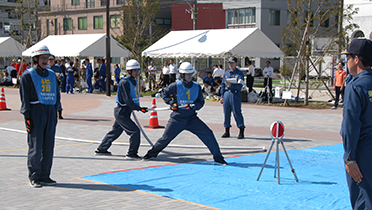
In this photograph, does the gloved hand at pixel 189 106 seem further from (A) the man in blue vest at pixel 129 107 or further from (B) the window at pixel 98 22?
(B) the window at pixel 98 22

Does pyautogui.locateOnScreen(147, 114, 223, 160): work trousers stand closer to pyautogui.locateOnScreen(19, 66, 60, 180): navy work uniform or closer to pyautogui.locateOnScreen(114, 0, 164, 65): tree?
pyautogui.locateOnScreen(19, 66, 60, 180): navy work uniform

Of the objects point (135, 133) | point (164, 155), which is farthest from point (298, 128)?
point (135, 133)

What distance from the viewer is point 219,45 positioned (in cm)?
2292

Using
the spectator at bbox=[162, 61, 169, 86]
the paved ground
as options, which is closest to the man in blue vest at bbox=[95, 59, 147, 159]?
the paved ground

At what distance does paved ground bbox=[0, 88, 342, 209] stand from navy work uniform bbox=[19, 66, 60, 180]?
360 mm

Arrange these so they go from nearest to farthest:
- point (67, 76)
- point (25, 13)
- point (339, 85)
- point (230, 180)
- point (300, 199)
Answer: point (300, 199) → point (230, 180) → point (339, 85) → point (67, 76) → point (25, 13)

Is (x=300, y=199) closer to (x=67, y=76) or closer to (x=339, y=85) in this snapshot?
(x=339, y=85)

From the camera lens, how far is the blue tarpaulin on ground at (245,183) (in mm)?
6043

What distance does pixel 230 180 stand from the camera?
7211 millimetres

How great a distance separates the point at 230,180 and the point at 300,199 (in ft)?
4.41

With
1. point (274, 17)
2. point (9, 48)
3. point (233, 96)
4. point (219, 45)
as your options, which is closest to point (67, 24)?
point (274, 17)

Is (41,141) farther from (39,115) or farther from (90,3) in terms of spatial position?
(90,3)

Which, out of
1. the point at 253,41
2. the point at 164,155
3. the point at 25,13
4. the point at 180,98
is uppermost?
the point at 25,13

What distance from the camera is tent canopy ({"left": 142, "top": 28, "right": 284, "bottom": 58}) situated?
22312mm
